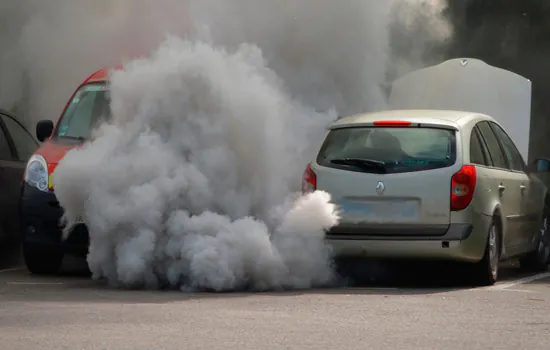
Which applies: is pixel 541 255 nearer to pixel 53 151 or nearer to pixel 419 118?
pixel 419 118

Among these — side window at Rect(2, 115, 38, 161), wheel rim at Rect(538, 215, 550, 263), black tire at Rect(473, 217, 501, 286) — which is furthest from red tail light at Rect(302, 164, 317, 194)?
side window at Rect(2, 115, 38, 161)

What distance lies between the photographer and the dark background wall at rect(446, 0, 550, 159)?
28250mm

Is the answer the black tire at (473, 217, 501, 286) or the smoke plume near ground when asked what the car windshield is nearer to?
the smoke plume near ground

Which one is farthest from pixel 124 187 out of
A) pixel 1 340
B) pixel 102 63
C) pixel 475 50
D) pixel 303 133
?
pixel 475 50

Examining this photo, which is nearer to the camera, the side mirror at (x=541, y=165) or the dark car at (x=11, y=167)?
the dark car at (x=11, y=167)

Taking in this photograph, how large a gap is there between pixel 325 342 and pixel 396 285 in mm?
4067

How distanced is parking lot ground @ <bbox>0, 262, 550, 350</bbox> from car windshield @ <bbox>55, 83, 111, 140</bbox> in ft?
6.65

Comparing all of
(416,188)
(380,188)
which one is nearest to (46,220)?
(380,188)

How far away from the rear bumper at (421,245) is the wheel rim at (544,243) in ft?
9.62

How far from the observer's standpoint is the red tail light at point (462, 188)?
11.5m

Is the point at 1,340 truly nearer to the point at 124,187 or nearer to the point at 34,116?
the point at 124,187

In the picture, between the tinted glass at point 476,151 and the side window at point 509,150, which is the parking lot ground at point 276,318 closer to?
the tinted glass at point 476,151

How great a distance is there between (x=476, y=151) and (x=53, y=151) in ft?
12.6

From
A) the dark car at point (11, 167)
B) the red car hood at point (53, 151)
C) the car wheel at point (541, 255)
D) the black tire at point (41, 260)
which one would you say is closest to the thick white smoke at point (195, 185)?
the red car hood at point (53, 151)
